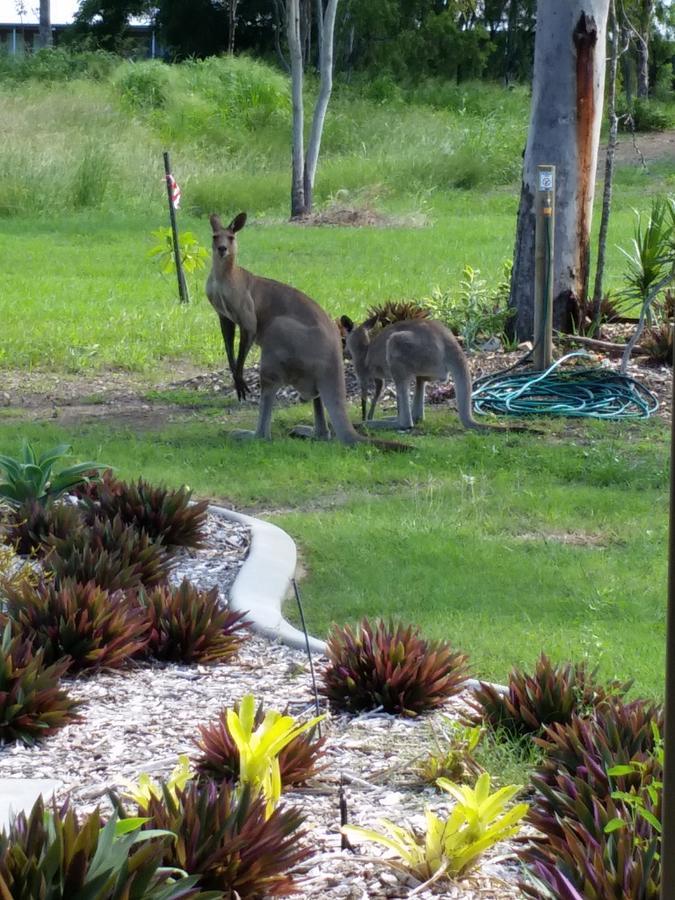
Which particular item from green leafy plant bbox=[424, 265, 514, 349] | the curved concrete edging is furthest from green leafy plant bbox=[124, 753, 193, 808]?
green leafy plant bbox=[424, 265, 514, 349]

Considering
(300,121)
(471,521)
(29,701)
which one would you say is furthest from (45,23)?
(29,701)

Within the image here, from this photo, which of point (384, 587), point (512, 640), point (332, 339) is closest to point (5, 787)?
point (512, 640)

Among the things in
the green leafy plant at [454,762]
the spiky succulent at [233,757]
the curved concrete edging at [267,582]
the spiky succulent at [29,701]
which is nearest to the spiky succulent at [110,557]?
the curved concrete edging at [267,582]

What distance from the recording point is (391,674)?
190 inches

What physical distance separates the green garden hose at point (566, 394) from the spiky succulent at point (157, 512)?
5045 mm

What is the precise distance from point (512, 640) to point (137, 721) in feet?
6.27

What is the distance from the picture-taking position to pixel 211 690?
5.16 metres

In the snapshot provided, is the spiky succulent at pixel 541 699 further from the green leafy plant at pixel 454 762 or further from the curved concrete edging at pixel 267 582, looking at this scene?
the curved concrete edging at pixel 267 582

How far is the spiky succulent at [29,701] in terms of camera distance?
4.55 meters

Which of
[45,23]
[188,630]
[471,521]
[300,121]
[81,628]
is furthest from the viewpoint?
[45,23]

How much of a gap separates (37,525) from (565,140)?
831 cm

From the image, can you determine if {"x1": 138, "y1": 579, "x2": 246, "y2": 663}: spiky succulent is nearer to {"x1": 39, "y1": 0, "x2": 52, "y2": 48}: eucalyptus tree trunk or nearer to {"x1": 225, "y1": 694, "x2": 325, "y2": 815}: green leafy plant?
{"x1": 225, "y1": 694, "x2": 325, "y2": 815}: green leafy plant

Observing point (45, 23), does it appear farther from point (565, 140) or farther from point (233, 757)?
point (233, 757)

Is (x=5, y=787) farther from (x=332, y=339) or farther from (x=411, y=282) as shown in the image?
(x=411, y=282)
